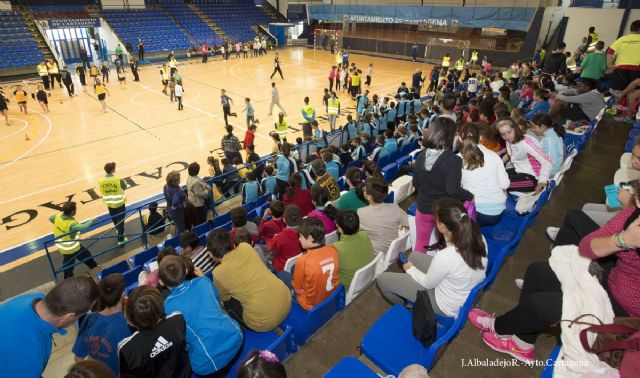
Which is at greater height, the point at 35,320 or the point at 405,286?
the point at 35,320

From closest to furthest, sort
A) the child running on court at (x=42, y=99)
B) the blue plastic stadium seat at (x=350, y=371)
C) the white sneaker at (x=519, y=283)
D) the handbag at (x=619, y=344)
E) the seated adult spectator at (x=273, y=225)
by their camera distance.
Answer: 1. the handbag at (x=619, y=344)
2. the blue plastic stadium seat at (x=350, y=371)
3. the white sneaker at (x=519, y=283)
4. the seated adult spectator at (x=273, y=225)
5. the child running on court at (x=42, y=99)

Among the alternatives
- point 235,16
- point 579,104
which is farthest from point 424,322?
point 235,16

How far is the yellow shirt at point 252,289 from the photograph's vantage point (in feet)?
10.5

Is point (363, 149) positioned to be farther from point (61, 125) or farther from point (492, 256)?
point (61, 125)

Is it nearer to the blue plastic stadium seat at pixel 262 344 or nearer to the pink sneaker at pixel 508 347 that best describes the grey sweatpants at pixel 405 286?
the pink sneaker at pixel 508 347

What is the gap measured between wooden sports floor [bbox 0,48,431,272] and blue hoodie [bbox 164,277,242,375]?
19.7 ft

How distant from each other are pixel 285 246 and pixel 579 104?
7433 millimetres

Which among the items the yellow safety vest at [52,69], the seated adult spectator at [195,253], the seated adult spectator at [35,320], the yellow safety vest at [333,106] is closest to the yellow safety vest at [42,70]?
the yellow safety vest at [52,69]

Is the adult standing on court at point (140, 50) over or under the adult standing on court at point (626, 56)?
under

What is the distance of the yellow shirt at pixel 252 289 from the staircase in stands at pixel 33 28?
28303 mm

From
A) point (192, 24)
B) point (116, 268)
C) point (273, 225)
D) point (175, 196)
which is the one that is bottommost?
point (116, 268)

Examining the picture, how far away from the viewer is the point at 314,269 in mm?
3367

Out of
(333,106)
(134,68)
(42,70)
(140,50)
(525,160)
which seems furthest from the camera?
(140,50)

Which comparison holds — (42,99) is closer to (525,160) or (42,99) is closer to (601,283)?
(525,160)
